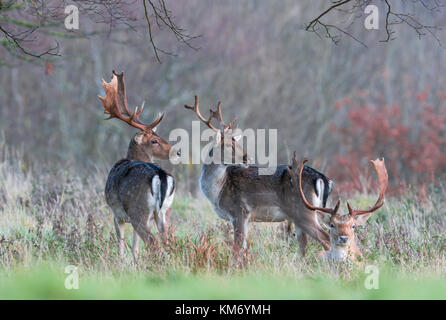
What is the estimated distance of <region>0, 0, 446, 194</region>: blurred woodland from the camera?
21.4m

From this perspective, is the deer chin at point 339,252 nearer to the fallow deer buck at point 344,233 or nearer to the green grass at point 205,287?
the fallow deer buck at point 344,233

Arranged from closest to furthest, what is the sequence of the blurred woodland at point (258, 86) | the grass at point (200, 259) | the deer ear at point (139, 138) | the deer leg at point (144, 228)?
1. the grass at point (200, 259)
2. the deer leg at point (144, 228)
3. the deer ear at point (139, 138)
4. the blurred woodland at point (258, 86)

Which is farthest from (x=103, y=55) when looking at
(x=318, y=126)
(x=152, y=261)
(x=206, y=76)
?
(x=152, y=261)

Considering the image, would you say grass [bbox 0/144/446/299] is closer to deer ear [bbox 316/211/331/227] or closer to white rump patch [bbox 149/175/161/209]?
deer ear [bbox 316/211/331/227]

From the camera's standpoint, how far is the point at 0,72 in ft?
77.0

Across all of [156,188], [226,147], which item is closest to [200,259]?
[156,188]

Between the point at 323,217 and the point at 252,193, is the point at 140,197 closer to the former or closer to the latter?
the point at 252,193

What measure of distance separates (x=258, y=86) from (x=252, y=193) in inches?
665

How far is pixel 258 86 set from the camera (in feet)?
80.9

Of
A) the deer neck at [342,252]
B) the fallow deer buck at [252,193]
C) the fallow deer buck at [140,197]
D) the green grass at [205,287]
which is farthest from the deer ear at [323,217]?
the fallow deer buck at [140,197]

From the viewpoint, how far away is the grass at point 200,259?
208 inches

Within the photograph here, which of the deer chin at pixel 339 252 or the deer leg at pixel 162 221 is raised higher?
the deer leg at pixel 162 221

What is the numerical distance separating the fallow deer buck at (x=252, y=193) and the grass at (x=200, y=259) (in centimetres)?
23

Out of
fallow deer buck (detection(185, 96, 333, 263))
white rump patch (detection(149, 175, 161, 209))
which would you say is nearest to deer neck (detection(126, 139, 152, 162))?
fallow deer buck (detection(185, 96, 333, 263))
